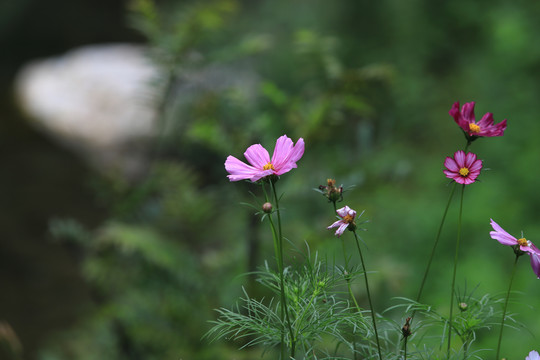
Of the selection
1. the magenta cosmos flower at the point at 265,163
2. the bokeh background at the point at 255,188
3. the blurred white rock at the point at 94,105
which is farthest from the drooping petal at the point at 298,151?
the blurred white rock at the point at 94,105

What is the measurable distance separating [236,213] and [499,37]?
1.83 m

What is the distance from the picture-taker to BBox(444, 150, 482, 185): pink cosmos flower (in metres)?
0.50

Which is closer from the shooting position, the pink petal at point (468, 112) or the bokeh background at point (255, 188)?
the pink petal at point (468, 112)

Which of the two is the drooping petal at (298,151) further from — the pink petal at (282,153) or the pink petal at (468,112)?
the pink petal at (468,112)

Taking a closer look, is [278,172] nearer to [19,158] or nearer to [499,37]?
[499,37]

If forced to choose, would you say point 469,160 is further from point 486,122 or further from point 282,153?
point 282,153

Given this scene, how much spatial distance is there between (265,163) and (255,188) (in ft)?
3.05

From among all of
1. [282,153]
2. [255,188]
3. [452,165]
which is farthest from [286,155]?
[255,188]

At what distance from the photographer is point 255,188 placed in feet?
4.78

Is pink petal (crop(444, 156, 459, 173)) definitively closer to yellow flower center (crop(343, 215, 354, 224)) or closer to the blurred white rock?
yellow flower center (crop(343, 215, 354, 224))

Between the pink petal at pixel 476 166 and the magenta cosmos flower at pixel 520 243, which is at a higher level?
the pink petal at pixel 476 166

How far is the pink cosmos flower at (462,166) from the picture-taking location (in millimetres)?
504

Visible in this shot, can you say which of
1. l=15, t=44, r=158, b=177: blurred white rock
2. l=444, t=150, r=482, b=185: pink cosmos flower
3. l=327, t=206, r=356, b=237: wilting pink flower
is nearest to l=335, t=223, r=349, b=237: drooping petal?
l=327, t=206, r=356, b=237: wilting pink flower

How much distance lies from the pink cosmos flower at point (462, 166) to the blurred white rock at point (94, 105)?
337 cm
